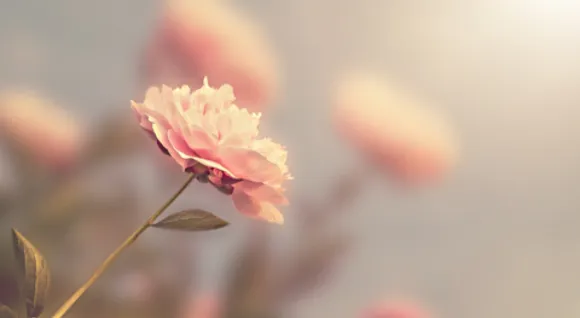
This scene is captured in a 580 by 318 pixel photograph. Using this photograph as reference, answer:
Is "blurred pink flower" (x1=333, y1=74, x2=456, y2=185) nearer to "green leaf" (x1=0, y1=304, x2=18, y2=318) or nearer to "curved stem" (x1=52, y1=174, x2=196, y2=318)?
"curved stem" (x1=52, y1=174, x2=196, y2=318)

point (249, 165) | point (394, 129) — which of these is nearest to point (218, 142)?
point (249, 165)

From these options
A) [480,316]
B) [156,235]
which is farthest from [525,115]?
[156,235]

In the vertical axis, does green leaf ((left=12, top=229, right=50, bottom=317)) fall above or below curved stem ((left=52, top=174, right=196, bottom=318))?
below

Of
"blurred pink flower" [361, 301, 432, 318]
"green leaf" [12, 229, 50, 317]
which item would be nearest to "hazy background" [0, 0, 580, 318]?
"blurred pink flower" [361, 301, 432, 318]

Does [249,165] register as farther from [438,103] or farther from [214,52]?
[438,103]

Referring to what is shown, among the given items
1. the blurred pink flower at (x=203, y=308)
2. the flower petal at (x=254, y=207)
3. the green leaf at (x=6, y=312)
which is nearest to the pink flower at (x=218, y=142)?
the flower petal at (x=254, y=207)

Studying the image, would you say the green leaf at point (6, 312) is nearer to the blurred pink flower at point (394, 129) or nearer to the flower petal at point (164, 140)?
the flower petal at point (164, 140)
